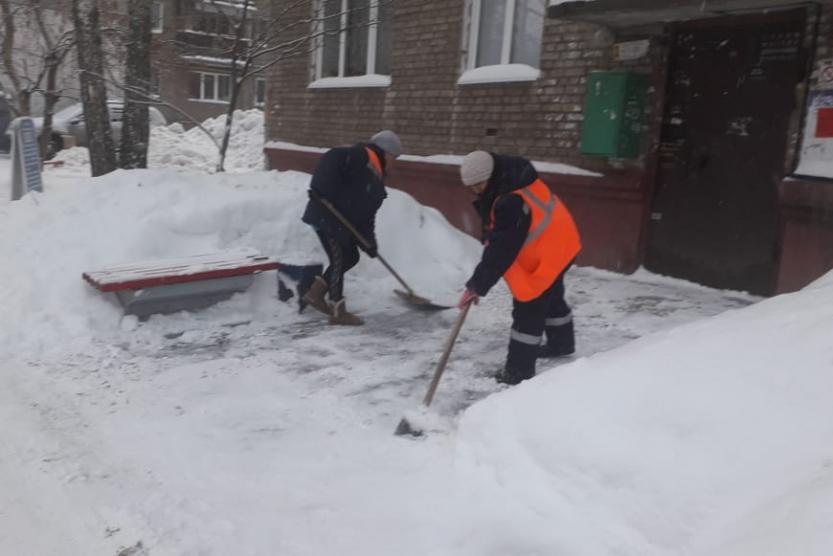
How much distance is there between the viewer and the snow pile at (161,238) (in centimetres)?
536

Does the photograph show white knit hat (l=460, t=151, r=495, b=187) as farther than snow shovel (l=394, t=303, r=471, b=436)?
Yes

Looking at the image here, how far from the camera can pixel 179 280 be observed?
5.48 m

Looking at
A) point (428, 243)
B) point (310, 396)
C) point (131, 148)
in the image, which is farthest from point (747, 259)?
point (131, 148)

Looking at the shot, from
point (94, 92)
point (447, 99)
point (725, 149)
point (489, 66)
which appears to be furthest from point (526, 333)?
point (94, 92)

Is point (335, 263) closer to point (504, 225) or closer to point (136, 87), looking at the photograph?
point (504, 225)

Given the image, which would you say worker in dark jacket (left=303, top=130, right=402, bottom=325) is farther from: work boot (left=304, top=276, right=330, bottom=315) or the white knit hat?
the white knit hat

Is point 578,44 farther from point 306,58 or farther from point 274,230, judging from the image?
point 306,58

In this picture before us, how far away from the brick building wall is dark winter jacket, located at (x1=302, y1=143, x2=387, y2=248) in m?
2.76

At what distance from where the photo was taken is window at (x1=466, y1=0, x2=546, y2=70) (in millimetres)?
8359

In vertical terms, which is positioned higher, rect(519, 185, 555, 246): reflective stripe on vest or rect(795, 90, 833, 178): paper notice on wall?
rect(795, 90, 833, 178): paper notice on wall

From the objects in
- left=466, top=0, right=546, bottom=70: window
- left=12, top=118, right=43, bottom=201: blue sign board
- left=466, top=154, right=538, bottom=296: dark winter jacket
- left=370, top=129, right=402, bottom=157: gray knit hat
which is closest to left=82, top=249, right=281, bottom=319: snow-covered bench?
left=370, top=129, right=402, bottom=157: gray knit hat

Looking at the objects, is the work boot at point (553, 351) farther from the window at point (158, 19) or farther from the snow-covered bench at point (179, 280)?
the window at point (158, 19)

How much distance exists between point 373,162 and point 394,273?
1.05m

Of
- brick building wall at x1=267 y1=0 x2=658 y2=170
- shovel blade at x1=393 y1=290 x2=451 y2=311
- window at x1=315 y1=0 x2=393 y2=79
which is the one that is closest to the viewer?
shovel blade at x1=393 y1=290 x2=451 y2=311
